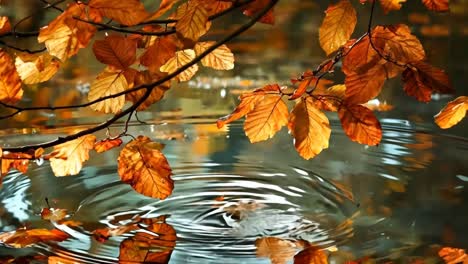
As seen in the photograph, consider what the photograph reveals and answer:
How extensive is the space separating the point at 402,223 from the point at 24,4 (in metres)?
1.39

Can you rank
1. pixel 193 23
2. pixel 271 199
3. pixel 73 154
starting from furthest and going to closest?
pixel 271 199
pixel 73 154
pixel 193 23

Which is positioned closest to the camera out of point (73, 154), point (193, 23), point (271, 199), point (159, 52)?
point (193, 23)

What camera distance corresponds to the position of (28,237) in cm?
77

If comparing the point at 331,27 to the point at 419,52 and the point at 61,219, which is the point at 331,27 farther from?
the point at 61,219

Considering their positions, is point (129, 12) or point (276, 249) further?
point (276, 249)

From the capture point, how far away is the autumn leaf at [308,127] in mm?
635

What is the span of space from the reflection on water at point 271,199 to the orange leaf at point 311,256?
13 millimetres

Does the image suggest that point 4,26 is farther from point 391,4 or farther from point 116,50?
point 391,4

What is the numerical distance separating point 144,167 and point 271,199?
0.29m

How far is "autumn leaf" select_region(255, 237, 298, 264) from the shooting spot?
0.71 meters

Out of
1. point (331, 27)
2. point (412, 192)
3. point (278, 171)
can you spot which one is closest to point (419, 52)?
point (331, 27)

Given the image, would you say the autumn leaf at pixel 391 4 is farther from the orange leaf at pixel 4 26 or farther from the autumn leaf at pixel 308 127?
the orange leaf at pixel 4 26

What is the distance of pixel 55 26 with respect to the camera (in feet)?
1.77

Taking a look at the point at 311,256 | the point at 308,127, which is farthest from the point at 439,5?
the point at 311,256
